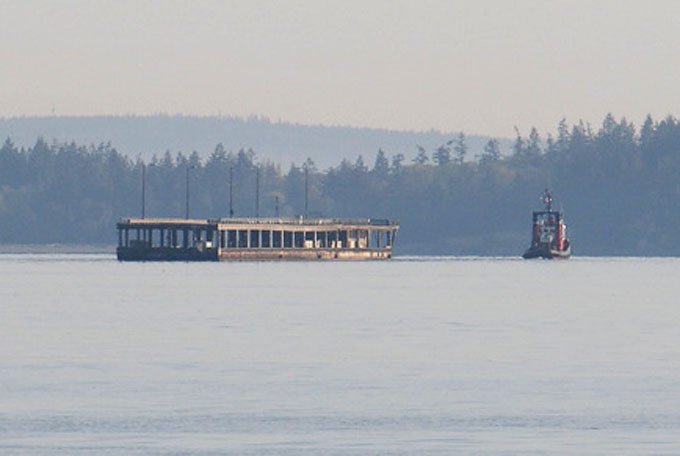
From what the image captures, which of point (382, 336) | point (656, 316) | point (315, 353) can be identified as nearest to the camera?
point (315, 353)

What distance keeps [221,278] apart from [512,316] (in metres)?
74.4

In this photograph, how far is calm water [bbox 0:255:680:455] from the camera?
169 ft

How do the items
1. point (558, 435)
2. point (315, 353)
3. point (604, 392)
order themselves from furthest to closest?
point (315, 353), point (604, 392), point (558, 435)

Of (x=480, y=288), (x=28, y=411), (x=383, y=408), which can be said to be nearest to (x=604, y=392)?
(x=383, y=408)

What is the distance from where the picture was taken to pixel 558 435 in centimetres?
5200

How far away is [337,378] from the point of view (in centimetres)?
6506

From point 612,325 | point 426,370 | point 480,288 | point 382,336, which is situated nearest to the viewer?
point 426,370

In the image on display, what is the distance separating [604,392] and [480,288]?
88.5 metres

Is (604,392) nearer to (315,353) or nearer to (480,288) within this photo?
(315,353)

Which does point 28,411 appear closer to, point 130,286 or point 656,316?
point 656,316

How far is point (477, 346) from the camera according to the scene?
3150 inches

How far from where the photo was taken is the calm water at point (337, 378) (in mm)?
51375

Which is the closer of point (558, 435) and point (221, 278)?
point (558, 435)

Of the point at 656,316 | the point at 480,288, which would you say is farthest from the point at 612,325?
the point at 480,288
